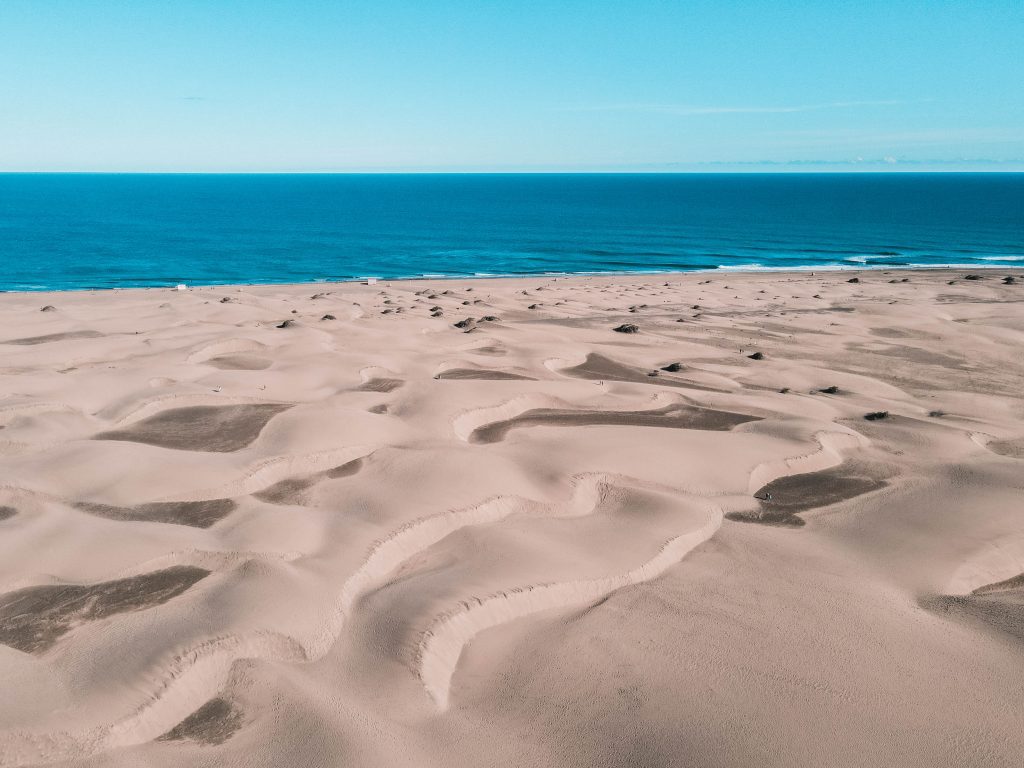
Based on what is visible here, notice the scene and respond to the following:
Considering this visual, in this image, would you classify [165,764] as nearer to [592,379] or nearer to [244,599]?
[244,599]

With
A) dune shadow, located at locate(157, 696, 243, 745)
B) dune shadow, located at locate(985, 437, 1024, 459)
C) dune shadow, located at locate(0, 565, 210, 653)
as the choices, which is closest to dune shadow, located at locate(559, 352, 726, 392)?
dune shadow, located at locate(985, 437, 1024, 459)

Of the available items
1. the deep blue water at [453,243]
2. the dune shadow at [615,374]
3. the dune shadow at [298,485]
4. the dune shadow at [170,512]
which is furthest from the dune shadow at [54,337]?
the deep blue water at [453,243]

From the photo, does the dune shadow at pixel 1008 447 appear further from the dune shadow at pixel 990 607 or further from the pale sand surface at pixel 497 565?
the dune shadow at pixel 990 607

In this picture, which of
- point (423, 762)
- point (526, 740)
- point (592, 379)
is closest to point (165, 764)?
point (423, 762)

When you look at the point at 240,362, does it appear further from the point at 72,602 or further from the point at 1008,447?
the point at 1008,447

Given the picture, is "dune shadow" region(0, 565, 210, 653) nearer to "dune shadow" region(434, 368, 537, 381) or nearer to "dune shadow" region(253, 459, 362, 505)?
"dune shadow" region(253, 459, 362, 505)

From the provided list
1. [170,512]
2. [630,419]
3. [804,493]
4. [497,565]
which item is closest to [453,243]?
[630,419]
